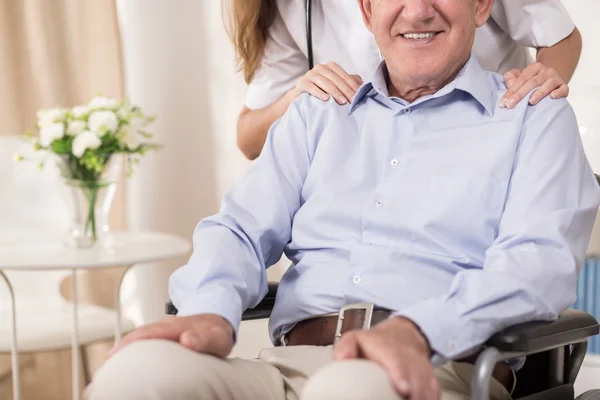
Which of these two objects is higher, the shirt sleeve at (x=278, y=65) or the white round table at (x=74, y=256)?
the shirt sleeve at (x=278, y=65)

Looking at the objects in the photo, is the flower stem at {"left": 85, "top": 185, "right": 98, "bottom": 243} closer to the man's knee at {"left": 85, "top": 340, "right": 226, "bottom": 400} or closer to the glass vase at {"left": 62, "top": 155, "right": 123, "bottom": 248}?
the glass vase at {"left": 62, "top": 155, "right": 123, "bottom": 248}

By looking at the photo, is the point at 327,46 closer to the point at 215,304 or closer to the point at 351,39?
the point at 351,39

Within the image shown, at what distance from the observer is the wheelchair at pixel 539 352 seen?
3.86 ft

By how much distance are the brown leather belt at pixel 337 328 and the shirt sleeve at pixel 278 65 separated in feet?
2.34

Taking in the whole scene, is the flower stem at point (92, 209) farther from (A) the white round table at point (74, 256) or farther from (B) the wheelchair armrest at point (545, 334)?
(B) the wheelchair armrest at point (545, 334)

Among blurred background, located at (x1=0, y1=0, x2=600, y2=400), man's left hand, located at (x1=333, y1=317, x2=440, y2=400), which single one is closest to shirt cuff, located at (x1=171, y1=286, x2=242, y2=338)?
man's left hand, located at (x1=333, y1=317, x2=440, y2=400)

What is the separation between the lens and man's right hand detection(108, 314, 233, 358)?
122cm

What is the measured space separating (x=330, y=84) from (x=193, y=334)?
655 millimetres

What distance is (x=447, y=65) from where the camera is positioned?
1.56m

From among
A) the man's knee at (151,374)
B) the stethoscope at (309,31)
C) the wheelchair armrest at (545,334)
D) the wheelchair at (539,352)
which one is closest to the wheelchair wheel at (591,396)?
the wheelchair at (539,352)

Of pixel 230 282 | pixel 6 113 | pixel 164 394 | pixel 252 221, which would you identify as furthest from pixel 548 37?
pixel 6 113

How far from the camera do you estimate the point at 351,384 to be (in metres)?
1.02

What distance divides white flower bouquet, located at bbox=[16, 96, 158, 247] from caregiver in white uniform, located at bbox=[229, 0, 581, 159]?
2.43ft

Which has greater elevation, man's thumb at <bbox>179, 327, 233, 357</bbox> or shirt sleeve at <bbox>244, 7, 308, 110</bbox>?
shirt sleeve at <bbox>244, 7, 308, 110</bbox>
